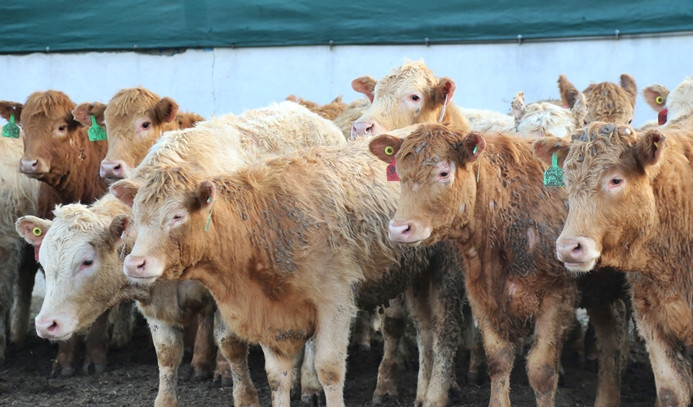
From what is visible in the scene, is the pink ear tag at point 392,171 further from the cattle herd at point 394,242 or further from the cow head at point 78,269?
the cow head at point 78,269

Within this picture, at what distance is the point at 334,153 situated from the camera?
7156 mm

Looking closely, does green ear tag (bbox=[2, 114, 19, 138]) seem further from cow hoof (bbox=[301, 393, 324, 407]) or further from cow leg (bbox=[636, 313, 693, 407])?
cow leg (bbox=[636, 313, 693, 407])

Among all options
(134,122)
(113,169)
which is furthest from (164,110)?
(113,169)

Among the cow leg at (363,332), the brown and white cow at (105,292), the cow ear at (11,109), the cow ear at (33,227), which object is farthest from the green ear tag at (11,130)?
the cow leg at (363,332)

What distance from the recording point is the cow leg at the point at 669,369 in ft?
19.1

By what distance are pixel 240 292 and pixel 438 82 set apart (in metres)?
2.70

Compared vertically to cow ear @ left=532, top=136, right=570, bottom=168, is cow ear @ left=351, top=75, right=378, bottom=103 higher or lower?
lower

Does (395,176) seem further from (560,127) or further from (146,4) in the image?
(146,4)

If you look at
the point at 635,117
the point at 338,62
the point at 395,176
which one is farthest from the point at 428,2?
the point at 395,176

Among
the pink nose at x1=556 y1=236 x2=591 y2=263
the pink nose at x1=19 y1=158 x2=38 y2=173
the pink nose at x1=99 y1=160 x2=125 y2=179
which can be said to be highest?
the pink nose at x1=556 y1=236 x2=591 y2=263

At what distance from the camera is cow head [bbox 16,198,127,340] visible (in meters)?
6.84

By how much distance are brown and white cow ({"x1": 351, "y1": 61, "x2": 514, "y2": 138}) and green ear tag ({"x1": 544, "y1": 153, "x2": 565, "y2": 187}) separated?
84.4 inches

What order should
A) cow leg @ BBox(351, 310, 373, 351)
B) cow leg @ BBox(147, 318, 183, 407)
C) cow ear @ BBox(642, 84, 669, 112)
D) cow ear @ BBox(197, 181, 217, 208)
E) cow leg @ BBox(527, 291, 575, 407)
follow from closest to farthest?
cow ear @ BBox(197, 181, 217, 208) → cow leg @ BBox(527, 291, 575, 407) → cow leg @ BBox(147, 318, 183, 407) → cow ear @ BBox(642, 84, 669, 112) → cow leg @ BBox(351, 310, 373, 351)

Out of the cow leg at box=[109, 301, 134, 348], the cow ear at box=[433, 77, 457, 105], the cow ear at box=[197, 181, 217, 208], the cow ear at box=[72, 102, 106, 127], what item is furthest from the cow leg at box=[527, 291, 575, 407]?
the cow leg at box=[109, 301, 134, 348]
